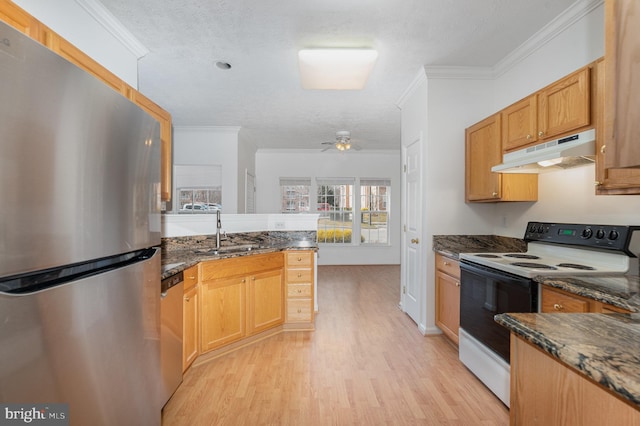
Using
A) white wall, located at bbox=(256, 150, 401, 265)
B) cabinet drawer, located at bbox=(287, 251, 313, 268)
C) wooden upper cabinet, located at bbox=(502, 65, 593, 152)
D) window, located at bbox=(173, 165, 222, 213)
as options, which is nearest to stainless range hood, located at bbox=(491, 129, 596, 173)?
wooden upper cabinet, located at bbox=(502, 65, 593, 152)

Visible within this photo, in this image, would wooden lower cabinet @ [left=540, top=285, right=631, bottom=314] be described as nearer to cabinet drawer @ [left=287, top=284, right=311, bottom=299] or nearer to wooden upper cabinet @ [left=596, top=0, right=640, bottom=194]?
wooden upper cabinet @ [left=596, top=0, right=640, bottom=194]

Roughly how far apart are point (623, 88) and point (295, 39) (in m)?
2.34

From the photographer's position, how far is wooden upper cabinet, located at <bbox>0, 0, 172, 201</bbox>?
1188 millimetres

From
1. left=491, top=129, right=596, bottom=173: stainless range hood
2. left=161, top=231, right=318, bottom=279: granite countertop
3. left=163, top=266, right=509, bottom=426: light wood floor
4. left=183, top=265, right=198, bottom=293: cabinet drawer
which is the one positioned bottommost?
left=163, top=266, right=509, bottom=426: light wood floor

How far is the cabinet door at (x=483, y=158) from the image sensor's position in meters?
2.59

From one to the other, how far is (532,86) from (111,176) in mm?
3176

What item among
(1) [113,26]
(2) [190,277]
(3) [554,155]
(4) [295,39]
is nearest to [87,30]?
(1) [113,26]

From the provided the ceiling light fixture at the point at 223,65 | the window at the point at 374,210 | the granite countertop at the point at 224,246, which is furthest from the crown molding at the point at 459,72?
the window at the point at 374,210

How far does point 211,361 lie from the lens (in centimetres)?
256

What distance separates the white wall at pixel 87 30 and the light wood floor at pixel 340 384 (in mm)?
2435

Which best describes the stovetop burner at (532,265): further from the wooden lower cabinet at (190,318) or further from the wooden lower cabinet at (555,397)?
the wooden lower cabinet at (190,318)

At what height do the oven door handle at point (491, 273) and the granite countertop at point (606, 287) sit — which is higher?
the granite countertop at point (606, 287)

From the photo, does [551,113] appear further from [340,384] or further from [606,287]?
[340,384]

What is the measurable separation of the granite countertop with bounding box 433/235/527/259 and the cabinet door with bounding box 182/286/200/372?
220 centimetres
